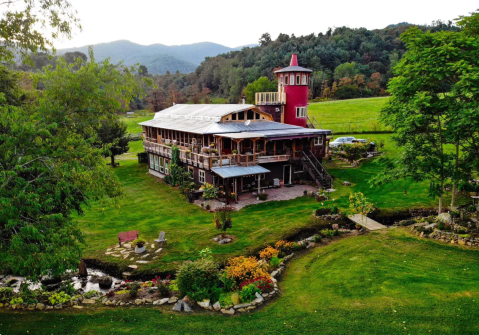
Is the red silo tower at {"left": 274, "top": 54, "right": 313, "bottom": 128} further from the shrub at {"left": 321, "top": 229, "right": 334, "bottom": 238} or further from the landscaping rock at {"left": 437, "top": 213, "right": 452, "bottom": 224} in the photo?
the landscaping rock at {"left": 437, "top": 213, "right": 452, "bottom": 224}

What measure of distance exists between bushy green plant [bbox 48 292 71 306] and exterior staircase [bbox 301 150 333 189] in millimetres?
20362

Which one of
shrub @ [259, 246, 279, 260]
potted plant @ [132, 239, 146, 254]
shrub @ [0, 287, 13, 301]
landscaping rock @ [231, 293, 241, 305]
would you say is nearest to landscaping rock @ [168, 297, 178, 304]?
landscaping rock @ [231, 293, 241, 305]

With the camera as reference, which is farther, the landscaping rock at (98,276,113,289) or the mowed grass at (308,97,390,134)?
the mowed grass at (308,97,390,134)

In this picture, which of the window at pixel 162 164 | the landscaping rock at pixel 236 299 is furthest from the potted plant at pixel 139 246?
the window at pixel 162 164

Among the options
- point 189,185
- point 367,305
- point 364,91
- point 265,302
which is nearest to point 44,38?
point 265,302

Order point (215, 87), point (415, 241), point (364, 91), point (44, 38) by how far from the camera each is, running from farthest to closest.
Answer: point (215, 87), point (364, 91), point (415, 241), point (44, 38)

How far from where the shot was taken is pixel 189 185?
27.3 meters

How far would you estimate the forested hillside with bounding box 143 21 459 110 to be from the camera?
80625 millimetres

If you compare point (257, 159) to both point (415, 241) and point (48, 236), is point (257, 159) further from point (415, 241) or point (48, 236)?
point (48, 236)

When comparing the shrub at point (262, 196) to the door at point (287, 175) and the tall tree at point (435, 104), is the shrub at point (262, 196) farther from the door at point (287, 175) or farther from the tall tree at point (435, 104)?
the tall tree at point (435, 104)

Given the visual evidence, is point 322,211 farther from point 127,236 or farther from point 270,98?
point 270,98

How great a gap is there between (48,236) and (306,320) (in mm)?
8013

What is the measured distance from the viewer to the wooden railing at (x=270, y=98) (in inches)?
1465

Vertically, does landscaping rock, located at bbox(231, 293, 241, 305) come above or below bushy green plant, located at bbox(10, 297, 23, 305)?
below
